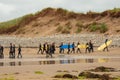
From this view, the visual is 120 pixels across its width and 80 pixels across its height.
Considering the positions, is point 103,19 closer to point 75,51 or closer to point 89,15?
point 89,15

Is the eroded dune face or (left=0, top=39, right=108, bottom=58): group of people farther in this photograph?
the eroded dune face

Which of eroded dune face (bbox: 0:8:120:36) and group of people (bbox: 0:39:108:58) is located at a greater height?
eroded dune face (bbox: 0:8:120:36)

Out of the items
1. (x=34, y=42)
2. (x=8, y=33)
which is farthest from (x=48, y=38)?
(x=8, y=33)

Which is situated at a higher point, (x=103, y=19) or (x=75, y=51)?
(x=103, y=19)

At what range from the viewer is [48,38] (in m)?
69.1

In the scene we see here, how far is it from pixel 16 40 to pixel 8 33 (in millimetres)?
17669

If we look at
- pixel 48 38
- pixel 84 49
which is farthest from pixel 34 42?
pixel 84 49

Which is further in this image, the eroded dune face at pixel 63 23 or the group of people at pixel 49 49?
the eroded dune face at pixel 63 23

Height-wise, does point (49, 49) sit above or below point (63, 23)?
below

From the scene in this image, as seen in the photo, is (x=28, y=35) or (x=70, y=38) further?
(x=28, y=35)

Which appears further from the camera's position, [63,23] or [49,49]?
[63,23]

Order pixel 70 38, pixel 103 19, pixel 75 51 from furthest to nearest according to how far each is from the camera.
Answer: pixel 103 19 → pixel 70 38 → pixel 75 51

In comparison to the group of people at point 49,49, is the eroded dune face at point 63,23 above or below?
above

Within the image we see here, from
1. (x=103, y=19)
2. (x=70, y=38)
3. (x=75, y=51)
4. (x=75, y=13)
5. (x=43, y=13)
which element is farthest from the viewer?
(x=43, y=13)
